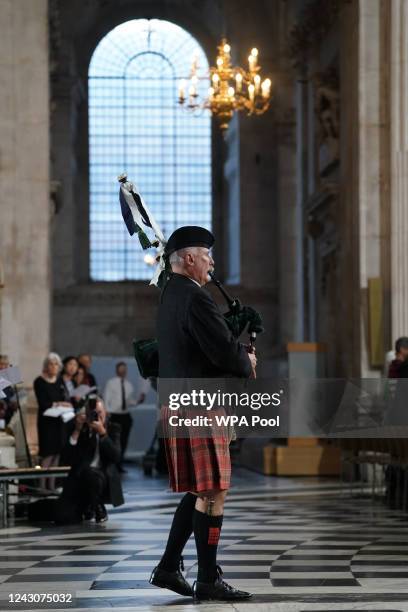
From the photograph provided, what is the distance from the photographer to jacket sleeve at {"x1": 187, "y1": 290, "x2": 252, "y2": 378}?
25.3 ft

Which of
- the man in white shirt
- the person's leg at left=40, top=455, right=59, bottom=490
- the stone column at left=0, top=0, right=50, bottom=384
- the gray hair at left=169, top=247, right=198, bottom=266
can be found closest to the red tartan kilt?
the gray hair at left=169, top=247, right=198, bottom=266

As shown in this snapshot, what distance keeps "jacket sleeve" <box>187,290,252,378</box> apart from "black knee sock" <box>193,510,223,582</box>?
761mm

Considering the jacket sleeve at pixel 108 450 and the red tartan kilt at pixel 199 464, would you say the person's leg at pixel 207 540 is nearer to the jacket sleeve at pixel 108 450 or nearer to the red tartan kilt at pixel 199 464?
the red tartan kilt at pixel 199 464

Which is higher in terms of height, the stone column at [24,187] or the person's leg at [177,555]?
the stone column at [24,187]

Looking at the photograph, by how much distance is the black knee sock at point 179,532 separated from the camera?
793cm

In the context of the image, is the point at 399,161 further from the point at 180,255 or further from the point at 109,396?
the point at 180,255

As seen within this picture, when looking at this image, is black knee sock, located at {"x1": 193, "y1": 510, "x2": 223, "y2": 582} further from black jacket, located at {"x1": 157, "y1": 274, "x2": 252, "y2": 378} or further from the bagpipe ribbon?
the bagpipe ribbon

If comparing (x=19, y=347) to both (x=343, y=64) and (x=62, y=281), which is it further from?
(x=62, y=281)

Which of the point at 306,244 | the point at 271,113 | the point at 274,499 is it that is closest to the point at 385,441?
the point at 274,499

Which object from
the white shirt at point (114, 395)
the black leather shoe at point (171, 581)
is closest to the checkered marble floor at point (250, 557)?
the black leather shoe at point (171, 581)

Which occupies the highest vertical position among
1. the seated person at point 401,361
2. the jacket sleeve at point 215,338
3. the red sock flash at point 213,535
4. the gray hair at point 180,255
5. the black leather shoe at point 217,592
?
the gray hair at point 180,255

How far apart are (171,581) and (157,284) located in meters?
1.70

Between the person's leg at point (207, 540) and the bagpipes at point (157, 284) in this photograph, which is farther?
the bagpipes at point (157, 284)

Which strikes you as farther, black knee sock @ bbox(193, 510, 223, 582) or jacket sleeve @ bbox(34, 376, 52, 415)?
jacket sleeve @ bbox(34, 376, 52, 415)
